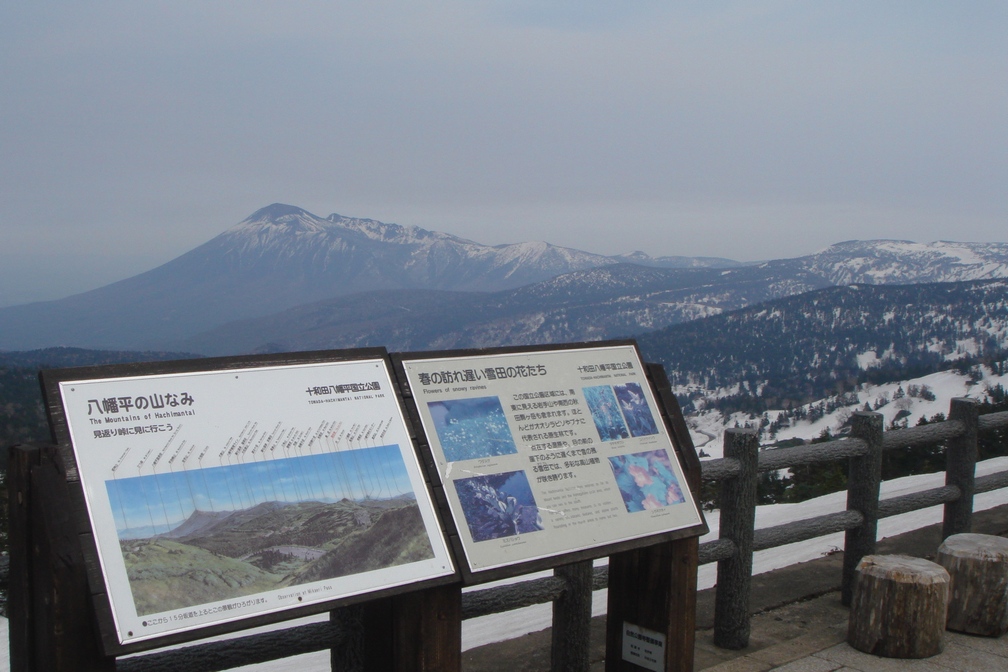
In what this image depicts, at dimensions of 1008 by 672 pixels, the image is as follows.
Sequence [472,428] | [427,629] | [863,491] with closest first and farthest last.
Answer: [427,629] → [472,428] → [863,491]

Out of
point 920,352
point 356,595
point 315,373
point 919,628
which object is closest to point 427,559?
point 356,595

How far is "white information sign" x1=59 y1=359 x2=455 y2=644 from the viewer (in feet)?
6.73

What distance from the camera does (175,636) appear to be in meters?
2.02

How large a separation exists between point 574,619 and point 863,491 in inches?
84.8

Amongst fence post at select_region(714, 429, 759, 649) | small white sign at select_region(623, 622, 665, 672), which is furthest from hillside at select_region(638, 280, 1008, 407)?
small white sign at select_region(623, 622, 665, 672)

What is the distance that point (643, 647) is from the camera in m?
3.36

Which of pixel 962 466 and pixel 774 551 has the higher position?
pixel 962 466

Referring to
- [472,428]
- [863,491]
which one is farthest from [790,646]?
[472,428]

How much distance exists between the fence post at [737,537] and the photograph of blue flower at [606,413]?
4.24ft

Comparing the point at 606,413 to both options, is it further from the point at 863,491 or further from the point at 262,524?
the point at 863,491

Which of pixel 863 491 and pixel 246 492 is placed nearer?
pixel 246 492

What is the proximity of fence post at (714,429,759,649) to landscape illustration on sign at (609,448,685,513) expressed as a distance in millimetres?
1139

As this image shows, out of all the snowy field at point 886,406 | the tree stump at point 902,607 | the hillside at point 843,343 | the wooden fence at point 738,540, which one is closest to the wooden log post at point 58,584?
the wooden fence at point 738,540

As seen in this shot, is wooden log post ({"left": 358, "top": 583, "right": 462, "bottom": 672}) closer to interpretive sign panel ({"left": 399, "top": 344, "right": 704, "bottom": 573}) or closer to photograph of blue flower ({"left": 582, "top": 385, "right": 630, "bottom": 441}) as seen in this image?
interpretive sign panel ({"left": 399, "top": 344, "right": 704, "bottom": 573})
